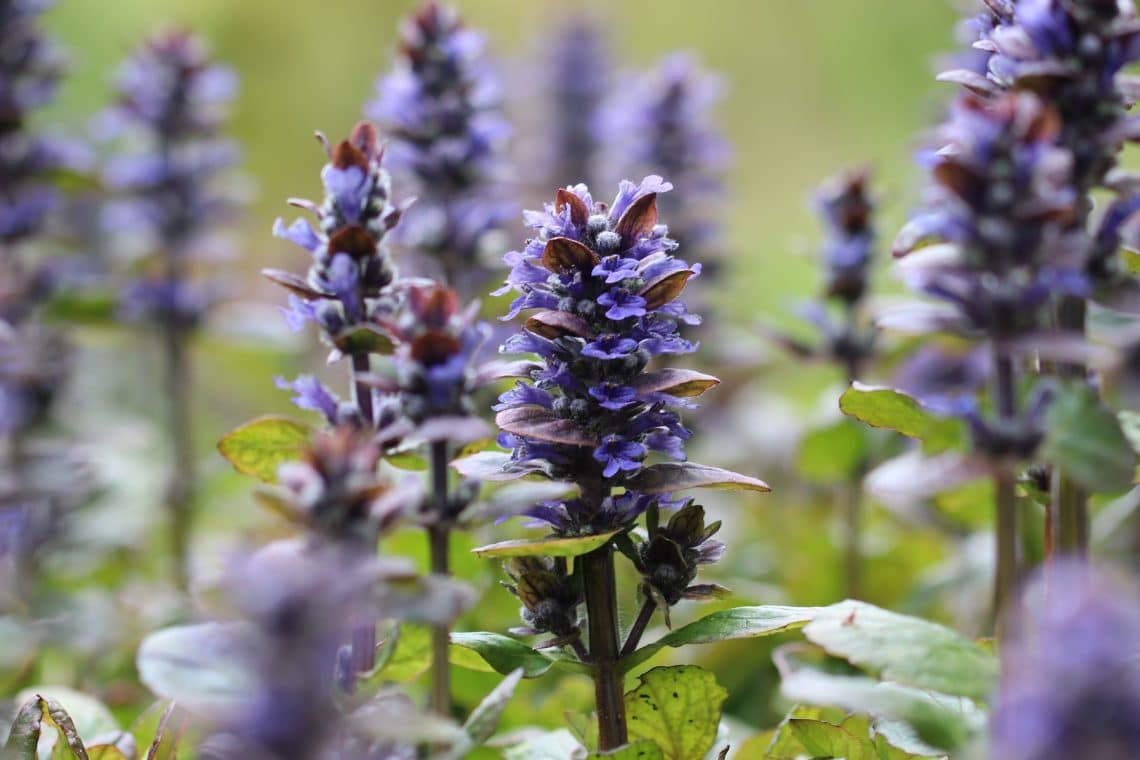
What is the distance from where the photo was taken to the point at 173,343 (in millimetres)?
2246

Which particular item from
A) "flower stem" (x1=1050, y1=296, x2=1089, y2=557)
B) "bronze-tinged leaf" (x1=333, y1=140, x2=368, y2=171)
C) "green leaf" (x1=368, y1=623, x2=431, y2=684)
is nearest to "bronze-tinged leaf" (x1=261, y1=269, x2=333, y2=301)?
"bronze-tinged leaf" (x1=333, y1=140, x2=368, y2=171)

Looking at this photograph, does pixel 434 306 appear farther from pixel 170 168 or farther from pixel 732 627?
pixel 170 168

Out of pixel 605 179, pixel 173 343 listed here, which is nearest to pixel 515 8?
pixel 605 179

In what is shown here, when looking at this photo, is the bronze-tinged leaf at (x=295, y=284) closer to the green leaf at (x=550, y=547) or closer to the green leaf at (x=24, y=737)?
the green leaf at (x=550, y=547)

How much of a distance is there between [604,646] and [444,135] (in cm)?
97

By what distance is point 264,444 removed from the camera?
3.62ft

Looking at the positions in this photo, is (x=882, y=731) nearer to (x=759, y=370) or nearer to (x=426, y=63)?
(x=426, y=63)

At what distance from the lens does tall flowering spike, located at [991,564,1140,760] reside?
0.66m

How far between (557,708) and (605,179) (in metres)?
1.79

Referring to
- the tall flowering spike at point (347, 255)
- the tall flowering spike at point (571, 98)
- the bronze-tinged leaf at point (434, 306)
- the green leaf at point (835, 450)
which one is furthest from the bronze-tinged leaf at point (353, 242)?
the tall flowering spike at point (571, 98)

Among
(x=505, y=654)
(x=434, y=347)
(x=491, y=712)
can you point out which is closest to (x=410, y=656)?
(x=505, y=654)

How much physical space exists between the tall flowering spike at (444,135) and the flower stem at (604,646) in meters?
0.88

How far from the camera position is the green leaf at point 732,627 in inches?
38.8

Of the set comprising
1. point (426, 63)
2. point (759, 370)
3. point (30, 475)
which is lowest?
point (30, 475)
